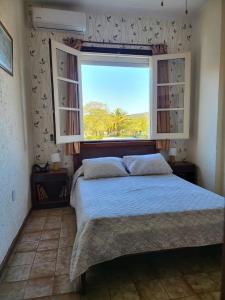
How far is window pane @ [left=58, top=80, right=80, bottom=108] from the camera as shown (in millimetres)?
3459

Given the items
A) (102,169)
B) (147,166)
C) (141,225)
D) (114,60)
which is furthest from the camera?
(114,60)

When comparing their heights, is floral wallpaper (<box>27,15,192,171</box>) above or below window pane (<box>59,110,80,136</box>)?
above

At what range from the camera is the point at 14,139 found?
2.50 metres

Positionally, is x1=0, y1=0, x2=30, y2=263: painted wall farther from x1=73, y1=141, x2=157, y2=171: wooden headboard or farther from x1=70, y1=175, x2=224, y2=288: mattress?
x1=73, y1=141, x2=157, y2=171: wooden headboard

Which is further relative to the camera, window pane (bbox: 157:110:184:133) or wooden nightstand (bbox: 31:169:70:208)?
window pane (bbox: 157:110:184:133)

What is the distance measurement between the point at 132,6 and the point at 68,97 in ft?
5.47

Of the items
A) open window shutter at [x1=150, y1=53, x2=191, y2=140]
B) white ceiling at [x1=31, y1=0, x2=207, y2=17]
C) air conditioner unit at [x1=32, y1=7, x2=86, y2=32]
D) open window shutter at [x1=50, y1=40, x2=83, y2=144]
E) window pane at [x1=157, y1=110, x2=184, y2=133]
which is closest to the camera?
air conditioner unit at [x1=32, y1=7, x2=86, y2=32]

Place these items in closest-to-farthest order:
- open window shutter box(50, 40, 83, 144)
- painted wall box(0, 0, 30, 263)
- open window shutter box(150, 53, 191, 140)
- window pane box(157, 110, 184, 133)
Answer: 1. painted wall box(0, 0, 30, 263)
2. open window shutter box(50, 40, 83, 144)
3. open window shutter box(150, 53, 191, 140)
4. window pane box(157, 110, 184, 133)

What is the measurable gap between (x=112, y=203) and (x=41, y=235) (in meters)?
1.08

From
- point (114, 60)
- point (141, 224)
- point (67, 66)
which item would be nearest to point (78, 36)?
point (67, 66)

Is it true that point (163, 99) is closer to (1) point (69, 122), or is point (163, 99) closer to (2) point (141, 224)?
(1) point (69, 122)

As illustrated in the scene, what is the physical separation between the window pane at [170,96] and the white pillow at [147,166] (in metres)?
1.01

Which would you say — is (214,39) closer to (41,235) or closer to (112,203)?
(112,203)

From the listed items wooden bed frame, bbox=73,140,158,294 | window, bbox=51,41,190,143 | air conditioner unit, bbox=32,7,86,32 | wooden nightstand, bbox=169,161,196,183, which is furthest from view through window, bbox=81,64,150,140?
wooden nightstand, bbox=169,161,196,183
